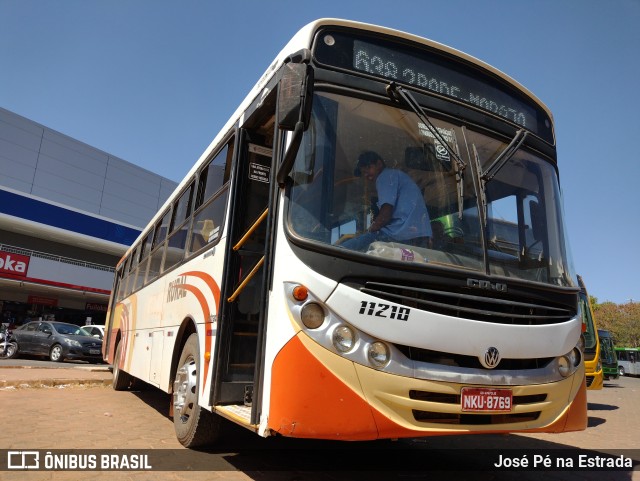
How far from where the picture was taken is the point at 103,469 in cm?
395

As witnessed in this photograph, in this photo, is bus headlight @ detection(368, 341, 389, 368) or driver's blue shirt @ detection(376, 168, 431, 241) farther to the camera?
driver's blue shirt @ detection(376, 168, 431, 241)

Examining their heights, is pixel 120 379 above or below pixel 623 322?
below

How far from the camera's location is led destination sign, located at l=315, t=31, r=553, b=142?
3.60 m

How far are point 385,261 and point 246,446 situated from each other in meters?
2.92

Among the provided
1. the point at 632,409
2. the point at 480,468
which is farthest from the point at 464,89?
the point at 632,409

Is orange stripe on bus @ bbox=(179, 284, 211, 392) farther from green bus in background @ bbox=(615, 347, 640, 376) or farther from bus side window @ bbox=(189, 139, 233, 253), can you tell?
green bus in background @ bbox=(615, 347, 640, 376)

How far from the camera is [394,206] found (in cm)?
342

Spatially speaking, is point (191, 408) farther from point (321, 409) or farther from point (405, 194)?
point (405, 194)

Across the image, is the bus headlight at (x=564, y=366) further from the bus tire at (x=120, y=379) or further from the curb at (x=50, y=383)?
the curb at (x=50, y=383)

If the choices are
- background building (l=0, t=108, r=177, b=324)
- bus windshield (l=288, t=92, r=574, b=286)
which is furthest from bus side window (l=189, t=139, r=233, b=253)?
background building (l=0, t=108, r=177, b=324)

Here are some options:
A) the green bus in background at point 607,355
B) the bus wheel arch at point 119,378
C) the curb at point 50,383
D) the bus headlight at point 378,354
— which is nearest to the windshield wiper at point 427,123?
the bus headlight at point 378,354

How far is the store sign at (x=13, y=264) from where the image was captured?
89.5 feet

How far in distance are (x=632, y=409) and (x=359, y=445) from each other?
9180 millimetres
